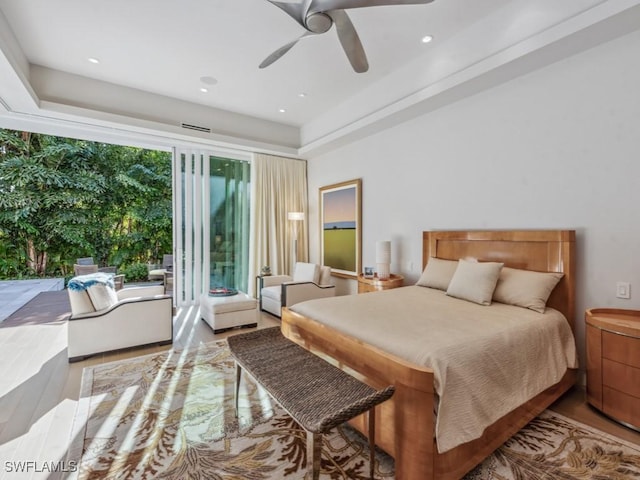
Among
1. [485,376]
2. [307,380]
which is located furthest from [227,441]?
[485,376]

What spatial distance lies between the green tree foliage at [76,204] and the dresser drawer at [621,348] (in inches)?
363

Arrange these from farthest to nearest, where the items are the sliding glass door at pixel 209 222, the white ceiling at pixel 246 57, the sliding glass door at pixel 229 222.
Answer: the sliding glass door at pixel 229 222, the sliding glass door at pixel 209 222, the white ceiling at pixel 246 57

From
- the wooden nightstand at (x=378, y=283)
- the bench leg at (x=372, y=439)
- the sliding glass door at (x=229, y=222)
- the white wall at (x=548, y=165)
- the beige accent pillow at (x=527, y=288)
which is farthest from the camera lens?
the sliding glass door at (x=229, y=222)

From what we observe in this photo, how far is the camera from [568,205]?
8.75 ft

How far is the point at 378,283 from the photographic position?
3871 mm

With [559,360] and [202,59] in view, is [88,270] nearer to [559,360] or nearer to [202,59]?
[202,59]

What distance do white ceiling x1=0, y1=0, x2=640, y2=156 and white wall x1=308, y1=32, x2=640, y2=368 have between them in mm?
234

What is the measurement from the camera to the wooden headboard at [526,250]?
2.56m

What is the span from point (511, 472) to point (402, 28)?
3.63 m

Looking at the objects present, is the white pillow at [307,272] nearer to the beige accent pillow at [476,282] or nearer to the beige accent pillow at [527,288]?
the beige accent pillow at [476,282]

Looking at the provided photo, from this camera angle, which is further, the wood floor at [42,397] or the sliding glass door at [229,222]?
the sliding glass door at [229,222]

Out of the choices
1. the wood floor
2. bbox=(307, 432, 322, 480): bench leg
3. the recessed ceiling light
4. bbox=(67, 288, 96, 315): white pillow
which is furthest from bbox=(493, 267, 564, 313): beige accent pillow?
the recessed ceiling light

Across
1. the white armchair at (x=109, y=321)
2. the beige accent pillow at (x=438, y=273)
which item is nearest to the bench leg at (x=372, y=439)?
the beige accent pillow at (x=438, y=273)

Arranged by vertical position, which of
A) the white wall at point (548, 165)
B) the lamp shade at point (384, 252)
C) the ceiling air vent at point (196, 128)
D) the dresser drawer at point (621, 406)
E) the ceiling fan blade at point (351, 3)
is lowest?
the dresser drawer at point (621, 406)
